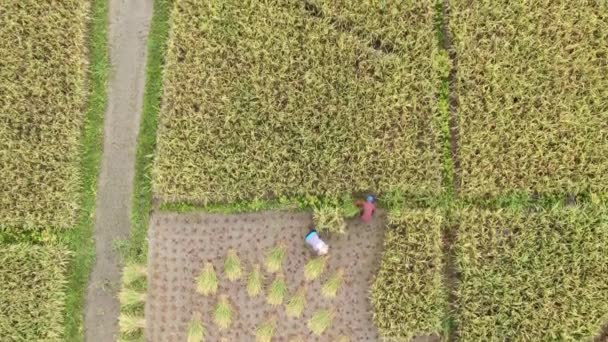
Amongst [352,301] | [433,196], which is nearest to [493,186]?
[433,196]

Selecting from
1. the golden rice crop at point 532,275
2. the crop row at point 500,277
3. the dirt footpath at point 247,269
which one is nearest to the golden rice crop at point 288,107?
the dirt footpath at point 247,269

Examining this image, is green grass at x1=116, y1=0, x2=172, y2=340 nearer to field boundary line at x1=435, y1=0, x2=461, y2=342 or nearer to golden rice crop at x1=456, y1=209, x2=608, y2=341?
field boundary line at x1=435, y1=0, x2=461, y2=342

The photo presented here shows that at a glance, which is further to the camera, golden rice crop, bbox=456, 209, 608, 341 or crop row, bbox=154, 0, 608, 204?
crop row, bbox=154, 0, 608, 204

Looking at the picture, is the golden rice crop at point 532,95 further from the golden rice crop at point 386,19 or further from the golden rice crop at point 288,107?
the golden rice crop at point 288,107

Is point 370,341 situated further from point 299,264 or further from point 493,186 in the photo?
point 493,186

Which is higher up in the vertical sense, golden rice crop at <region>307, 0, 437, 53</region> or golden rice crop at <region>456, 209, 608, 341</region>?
golden rice crop at <region>307, 0, 437, 53</region>

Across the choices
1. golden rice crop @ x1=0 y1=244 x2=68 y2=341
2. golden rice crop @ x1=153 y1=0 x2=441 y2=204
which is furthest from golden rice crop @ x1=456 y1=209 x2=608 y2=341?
golden rice crop @ x1=0 y1=244 x2=68 y2=341

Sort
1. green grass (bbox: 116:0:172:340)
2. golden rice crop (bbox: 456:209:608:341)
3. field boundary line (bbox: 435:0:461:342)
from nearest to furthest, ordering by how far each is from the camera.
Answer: golden rice crop (bbox: 456:209:608:341) → field boundary line (bbox: 435:0:461:342) → green grass (bbox: 116:0:172:340)
